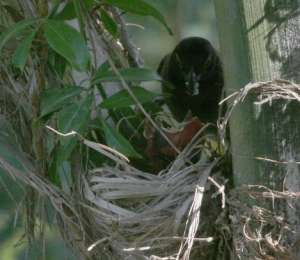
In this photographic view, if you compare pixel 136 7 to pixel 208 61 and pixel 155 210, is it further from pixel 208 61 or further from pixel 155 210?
pixel 208 61

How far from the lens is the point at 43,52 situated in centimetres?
152

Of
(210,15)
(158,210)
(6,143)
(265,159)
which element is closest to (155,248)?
(158,210)

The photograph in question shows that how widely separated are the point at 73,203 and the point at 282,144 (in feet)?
1.77

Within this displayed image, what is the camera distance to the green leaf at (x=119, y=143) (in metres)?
1.37

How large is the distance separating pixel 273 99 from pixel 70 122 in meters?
0.47

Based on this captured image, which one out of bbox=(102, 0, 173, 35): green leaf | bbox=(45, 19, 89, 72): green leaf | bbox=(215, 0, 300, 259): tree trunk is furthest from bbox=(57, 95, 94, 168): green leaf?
bbox=(215, 0, 300, 259): tree trunk

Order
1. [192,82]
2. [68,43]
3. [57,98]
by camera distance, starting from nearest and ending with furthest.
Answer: [68,43]
[57,98]
[192,82]

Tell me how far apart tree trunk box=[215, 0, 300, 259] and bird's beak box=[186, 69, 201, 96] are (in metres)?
1.06

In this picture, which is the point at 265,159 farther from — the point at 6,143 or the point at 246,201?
the point at 6,143

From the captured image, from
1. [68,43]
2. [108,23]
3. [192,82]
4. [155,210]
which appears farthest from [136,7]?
[192,82]

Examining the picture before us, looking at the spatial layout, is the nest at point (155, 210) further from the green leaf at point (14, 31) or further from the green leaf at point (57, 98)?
the green leaf at point (14, 31)

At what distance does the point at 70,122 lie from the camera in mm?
1361

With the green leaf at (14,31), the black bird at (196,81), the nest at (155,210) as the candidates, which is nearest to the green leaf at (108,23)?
the green leaf at (14,31)

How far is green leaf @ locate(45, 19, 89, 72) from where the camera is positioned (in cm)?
128
